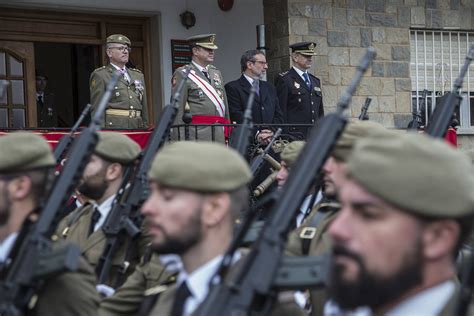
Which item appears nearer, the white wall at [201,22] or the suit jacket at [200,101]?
the suit jacket at [200,101]

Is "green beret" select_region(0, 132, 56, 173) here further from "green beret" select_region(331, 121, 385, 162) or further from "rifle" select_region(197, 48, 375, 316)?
"green beret" select_region(331, 121, 385, 162)

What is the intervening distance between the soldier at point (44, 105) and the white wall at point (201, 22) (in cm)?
102

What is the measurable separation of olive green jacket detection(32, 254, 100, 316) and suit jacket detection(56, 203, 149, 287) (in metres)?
1.27

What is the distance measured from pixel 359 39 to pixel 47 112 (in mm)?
3949

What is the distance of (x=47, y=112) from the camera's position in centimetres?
1188

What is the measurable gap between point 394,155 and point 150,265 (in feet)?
6.39

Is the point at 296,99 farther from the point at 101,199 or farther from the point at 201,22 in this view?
the point at 101,199

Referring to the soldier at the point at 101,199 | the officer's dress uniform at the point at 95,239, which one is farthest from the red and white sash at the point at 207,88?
the officer's dress uniform at the point at 95,239

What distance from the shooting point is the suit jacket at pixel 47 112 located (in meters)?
11.5

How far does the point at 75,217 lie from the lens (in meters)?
5.35

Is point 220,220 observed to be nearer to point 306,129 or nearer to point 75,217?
point 75,217

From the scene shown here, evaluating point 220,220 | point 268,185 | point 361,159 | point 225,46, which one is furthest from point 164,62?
point 361,159

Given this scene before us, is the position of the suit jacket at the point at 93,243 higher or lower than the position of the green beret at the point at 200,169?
lower

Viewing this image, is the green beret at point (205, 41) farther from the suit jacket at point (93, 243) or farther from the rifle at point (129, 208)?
the suit jacket at point (93, 243)
